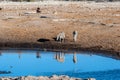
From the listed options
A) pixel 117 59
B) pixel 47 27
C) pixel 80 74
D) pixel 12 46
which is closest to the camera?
pixel 80 74

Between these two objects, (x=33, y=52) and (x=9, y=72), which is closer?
(x=9, y=72)

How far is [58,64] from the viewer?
112 ft

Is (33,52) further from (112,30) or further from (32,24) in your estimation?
(32,24)

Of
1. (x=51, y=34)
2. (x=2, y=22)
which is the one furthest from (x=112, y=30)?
(x=2, y=22)

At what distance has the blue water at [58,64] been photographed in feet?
97.6

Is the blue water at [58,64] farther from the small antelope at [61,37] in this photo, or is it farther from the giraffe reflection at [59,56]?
the small antelope at [61,37]

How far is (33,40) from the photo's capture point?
4403 centimetres

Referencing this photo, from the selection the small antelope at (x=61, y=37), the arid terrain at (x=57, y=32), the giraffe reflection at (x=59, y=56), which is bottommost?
the arid terrain at (x=57, y=32)

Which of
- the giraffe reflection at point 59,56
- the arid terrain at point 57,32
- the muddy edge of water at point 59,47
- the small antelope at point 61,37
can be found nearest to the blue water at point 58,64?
the giraffe reflection at point 59,56

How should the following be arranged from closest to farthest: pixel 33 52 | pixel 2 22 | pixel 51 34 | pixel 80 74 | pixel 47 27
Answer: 1. pixel 80 74
2. pixel 33 52
3. pixel 51 34
4. pixel 47 27
5. pixel 2 22

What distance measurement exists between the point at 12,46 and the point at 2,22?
14.8 m

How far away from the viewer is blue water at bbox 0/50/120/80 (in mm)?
29750

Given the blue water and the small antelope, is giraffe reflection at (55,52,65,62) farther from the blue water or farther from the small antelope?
the small antelope

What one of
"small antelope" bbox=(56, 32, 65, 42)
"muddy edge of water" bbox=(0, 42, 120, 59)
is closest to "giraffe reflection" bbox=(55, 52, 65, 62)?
"muddy edge of water" bbox=(0, 42, 120, 59)
